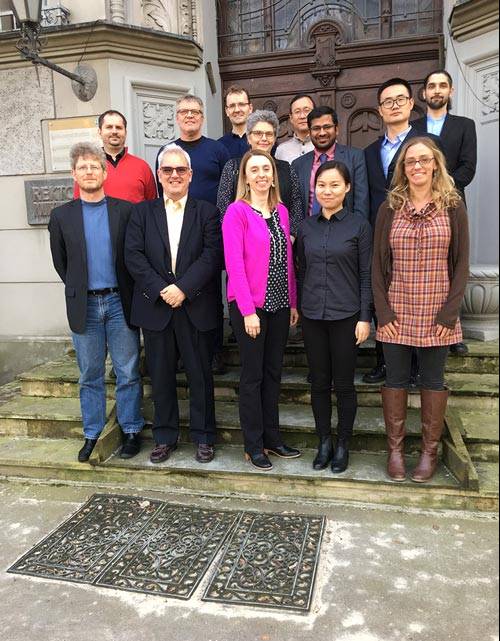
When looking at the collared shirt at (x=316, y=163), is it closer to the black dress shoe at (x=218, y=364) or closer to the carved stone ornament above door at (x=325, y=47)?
the black dress shoe at (x=218, y=364)

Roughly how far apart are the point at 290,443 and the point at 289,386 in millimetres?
487

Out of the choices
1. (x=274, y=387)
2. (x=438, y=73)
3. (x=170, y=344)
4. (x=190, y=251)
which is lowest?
(x=274, y=387)

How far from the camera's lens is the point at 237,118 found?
382 cm

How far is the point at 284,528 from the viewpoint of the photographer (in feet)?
9.11

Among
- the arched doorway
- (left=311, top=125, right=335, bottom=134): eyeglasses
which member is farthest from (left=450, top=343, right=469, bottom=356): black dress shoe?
the arched doorway

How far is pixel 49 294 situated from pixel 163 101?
6.84 ft

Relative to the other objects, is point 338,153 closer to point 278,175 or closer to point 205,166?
point 278,175

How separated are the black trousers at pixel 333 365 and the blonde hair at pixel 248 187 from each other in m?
0.71

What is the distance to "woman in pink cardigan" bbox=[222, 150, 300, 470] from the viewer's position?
9.84 ft

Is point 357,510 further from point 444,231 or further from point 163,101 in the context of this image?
point 163,101

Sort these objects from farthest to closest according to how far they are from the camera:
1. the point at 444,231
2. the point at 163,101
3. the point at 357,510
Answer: the point at 163,101 < the point at 357,510 < the point at 444,231

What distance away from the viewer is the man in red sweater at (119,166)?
140 inches

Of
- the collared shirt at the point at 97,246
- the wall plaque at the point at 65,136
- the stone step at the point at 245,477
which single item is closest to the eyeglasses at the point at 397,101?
the collared shirt at the point at 97,246

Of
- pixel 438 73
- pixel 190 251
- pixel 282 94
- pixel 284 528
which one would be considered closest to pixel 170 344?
pixel 190 251
